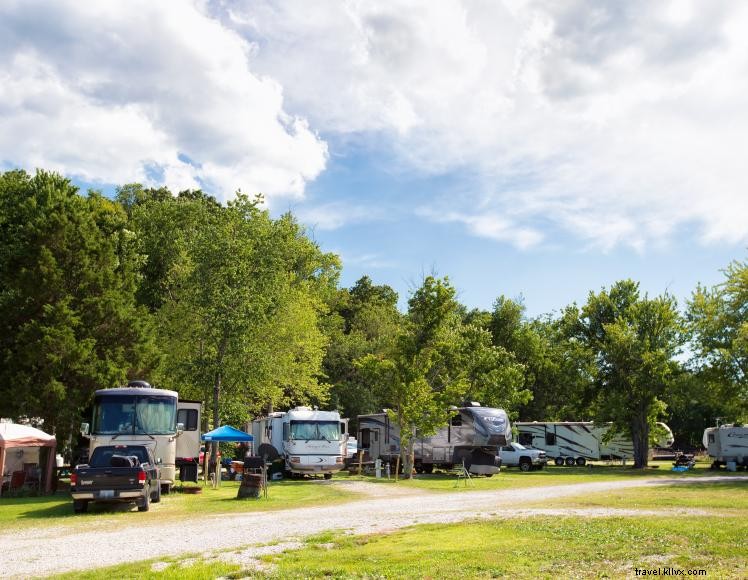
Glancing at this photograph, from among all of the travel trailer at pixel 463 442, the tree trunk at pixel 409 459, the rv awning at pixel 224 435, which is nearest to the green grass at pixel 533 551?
the rv awning at pixel 224 435

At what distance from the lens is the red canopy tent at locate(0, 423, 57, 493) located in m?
21.5

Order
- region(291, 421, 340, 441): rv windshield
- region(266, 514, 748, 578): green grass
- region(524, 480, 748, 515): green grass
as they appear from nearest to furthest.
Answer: region(266, 514, 748, 578): green grass → region(524, 480, 748, 515): green grass → region(291, 421, 340, 441): rv windshield

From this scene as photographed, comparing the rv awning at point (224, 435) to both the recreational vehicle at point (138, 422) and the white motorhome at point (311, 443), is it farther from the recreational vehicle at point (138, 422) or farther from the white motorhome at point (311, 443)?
the recreational vehicle at point (138, 422)

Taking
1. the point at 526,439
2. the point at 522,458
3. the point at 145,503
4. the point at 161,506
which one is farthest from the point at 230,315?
the point at 526,439

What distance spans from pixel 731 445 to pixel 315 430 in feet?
83.8

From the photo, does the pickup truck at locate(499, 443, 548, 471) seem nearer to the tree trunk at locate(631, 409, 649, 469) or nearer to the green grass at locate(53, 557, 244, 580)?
the tree trunk at locate(631, 409, 649, 469)

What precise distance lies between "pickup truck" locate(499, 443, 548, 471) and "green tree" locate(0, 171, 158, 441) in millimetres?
22048

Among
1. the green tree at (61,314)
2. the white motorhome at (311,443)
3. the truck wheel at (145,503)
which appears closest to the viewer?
the truck wheel at (145,503)

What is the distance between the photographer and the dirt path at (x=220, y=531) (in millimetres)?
10734

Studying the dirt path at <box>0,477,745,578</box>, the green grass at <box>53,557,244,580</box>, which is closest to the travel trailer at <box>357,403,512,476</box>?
the dirt path at <box>0,477,745,578</box>

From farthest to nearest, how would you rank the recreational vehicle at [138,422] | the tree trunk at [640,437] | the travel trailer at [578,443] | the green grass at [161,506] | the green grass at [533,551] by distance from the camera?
the travel trailer at [578,443] < the tree trunk at [640,437] < the recreational vehicle at [138,422] < the green grass at [161,506] < the green grass at [533,551]

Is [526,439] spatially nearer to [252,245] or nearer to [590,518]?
[252,245]

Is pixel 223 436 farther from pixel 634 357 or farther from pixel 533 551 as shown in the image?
pixel 634 357

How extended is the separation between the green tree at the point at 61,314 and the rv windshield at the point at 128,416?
19.6 feet
